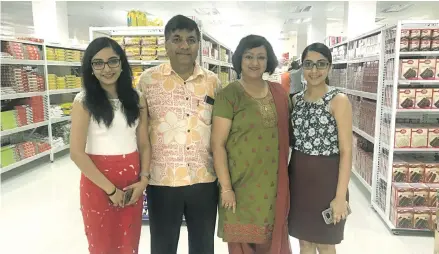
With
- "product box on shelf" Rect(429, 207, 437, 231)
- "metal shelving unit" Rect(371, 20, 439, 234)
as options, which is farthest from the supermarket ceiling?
"product box on shelf" Rect(429, 207, 437, 231)

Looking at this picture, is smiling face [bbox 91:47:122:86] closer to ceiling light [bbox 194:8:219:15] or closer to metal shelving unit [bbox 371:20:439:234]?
metal shelving unit [bbox 371:20:439:234]

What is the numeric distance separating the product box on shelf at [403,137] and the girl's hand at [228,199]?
229 centimetres

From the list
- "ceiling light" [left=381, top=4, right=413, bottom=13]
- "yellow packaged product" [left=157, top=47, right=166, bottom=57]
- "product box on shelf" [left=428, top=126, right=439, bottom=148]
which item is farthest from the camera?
"ceiling light" [left=381, top=4, right=413, bottom=13]

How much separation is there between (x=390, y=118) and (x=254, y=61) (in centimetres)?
230

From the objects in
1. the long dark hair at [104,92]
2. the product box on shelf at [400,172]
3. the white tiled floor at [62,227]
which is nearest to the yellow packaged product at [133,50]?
the white tiled floor at [62,227]

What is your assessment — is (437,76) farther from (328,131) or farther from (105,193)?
(105,193)

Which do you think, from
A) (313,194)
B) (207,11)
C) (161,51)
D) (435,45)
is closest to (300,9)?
(207,11)

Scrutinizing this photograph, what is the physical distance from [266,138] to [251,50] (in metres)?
0.46

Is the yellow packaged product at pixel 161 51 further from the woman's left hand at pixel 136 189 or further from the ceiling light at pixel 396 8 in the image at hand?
the ceiling light at pixel 396 8

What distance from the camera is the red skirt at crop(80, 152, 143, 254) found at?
67.0 inches

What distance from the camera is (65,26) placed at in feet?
30.8

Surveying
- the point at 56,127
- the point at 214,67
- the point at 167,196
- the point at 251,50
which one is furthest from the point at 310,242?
the point at 56,127

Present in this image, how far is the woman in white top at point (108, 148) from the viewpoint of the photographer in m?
1.66

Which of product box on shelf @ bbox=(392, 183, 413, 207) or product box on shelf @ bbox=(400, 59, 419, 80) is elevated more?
product box on shelf @ bbox=(400, 59, 419, 80)
